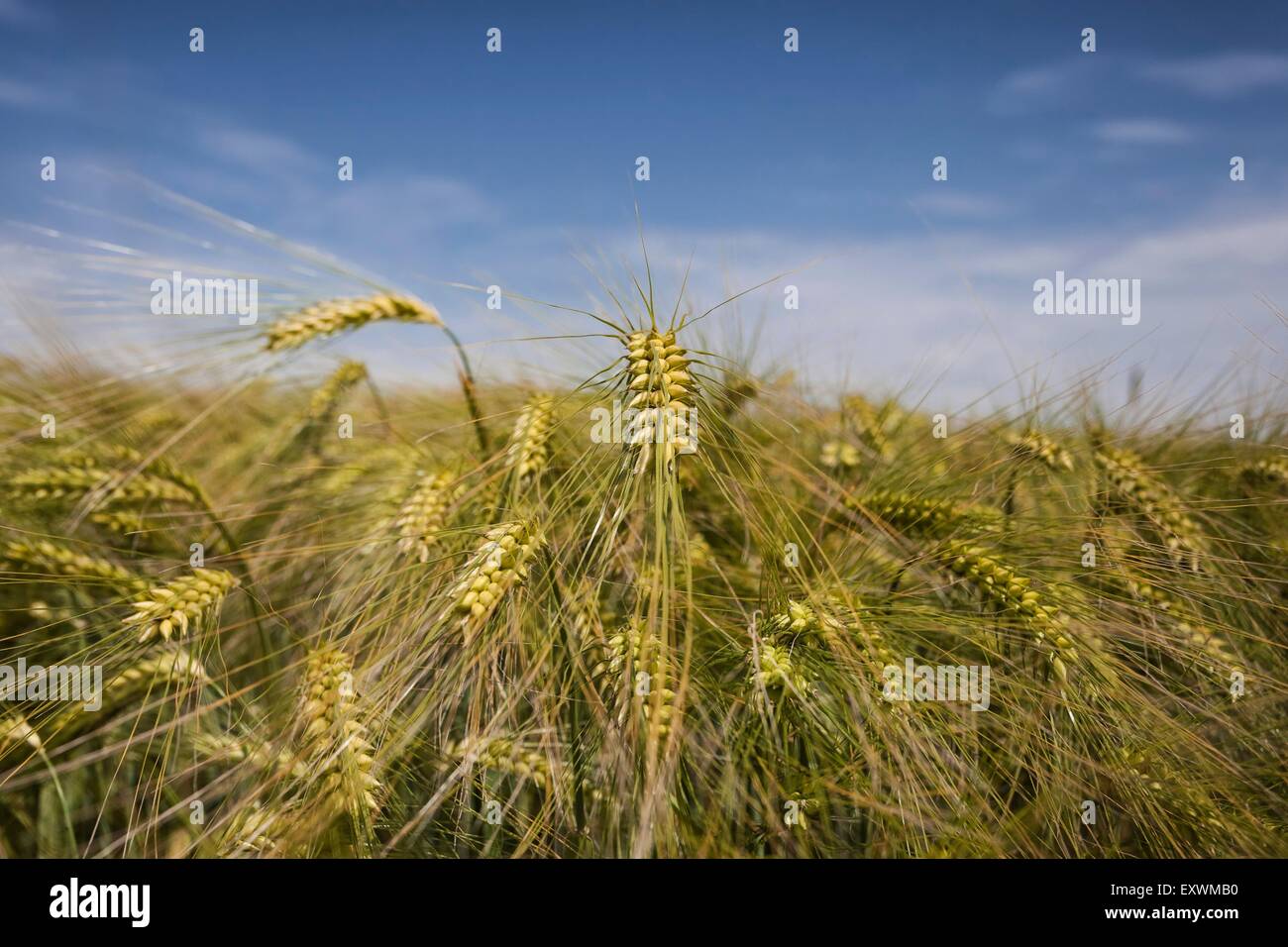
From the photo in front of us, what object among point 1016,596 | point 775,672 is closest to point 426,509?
point 775,672

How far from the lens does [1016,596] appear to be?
1.27 metres

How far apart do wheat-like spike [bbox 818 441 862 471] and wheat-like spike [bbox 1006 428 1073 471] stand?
1.35 feet

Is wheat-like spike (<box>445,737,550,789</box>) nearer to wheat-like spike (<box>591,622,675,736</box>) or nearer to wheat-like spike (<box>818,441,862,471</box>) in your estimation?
wheat-like spike (<box>591,622,675,736</box>)

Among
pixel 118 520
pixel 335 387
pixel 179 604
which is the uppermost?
pixel 335 387

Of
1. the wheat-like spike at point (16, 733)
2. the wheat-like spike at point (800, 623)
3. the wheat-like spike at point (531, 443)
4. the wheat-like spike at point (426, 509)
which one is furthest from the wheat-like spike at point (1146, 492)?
the wheat-like spike at point (16, 733)

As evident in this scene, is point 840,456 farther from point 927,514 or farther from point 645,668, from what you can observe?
point 645,668

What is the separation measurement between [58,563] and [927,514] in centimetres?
189

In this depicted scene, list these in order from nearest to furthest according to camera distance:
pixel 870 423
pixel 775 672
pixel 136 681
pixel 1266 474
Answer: pixel 775 672 → pixel 136 681 → pixel 1266 474 → pixel 870 423

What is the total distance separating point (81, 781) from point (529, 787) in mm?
1114

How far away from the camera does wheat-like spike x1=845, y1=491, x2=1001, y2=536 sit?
1.42 metres

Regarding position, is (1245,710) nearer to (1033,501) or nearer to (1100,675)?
(1100,675)

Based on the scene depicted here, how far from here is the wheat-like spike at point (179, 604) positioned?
1252 mm

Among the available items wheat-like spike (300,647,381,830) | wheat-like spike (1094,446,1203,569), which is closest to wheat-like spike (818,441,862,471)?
wheat-like spike (1094,446,1203,569)
